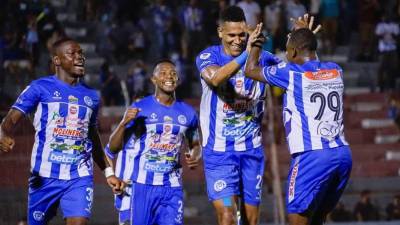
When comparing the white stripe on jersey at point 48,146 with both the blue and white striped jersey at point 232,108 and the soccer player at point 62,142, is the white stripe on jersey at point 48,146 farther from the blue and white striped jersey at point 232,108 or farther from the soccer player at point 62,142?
the blue and white striped jersey at point 232,108

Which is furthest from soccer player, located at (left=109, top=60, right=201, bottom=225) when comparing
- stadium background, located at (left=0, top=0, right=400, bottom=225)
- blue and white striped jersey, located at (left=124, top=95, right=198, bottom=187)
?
stadium background, located at (left=0, top=0, right=400, bottom=225)

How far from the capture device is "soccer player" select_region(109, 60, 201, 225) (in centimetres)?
1245

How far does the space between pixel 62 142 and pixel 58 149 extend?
84 mm

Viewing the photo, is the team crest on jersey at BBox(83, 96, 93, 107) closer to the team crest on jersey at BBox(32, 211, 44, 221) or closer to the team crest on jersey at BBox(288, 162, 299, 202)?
the team crest on jersey at BBox(32, 211, 44, 221)

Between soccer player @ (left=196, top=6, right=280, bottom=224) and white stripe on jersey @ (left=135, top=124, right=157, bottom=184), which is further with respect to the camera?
white stripe on jersey @ (left=135, top=124, right=157, bottom=184)

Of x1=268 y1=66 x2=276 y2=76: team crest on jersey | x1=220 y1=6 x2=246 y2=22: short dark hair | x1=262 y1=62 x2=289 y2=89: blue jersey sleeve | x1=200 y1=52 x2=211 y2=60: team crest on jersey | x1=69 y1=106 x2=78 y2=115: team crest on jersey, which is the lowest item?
x1=69 y1=106 x2=78 y2=115: team crest on jersey

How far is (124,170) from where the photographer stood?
44.3ft

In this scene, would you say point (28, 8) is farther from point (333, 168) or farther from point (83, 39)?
point (333, 168)

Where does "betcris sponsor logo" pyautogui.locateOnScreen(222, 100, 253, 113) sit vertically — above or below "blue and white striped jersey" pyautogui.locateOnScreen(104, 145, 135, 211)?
above

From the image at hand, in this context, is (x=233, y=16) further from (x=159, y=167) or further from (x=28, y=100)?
(x=28, y=100)

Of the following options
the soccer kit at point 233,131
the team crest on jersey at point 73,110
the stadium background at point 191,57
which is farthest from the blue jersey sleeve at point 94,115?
the stadium background at point 191,57

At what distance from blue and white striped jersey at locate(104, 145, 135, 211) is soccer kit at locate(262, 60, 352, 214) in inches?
85.3

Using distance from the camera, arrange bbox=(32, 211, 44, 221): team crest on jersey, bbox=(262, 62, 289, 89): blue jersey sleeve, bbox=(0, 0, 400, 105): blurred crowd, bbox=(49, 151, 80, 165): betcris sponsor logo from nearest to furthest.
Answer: bbox=(262, 62, 289, 89): blue jersey sleeve < bbox=(49, 151, 80, 165): betcris sponsor logo < bbox=(32, 211, 44, 221): team crest on jersey < bbox=(0, 0, 400, 105): blurred crowd

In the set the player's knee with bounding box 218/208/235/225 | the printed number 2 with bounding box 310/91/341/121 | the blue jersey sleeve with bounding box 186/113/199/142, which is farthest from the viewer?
the blue jersey sleeve with bounding box 186/113/199/142
